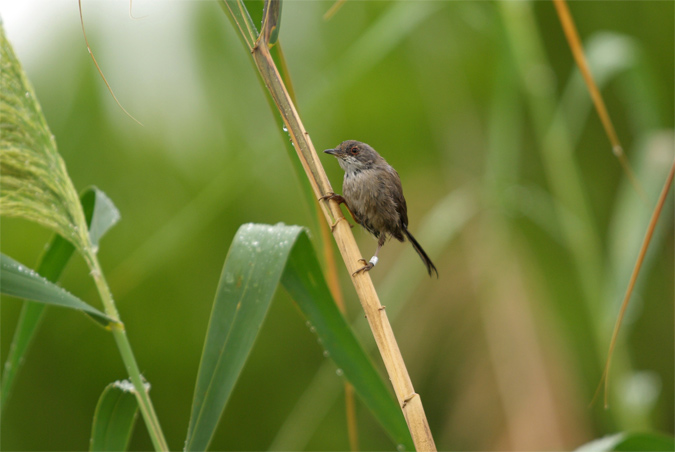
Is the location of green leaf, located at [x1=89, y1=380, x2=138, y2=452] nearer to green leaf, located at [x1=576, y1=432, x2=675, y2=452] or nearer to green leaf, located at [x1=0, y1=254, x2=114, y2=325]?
green leaf, located at [x1=0, y1=254, x2=114, y2=325]

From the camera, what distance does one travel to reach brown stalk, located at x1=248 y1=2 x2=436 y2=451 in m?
0.90

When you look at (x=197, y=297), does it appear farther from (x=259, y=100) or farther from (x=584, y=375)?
(x=584, y=375)

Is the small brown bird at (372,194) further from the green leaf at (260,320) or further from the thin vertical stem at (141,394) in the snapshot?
the thin vertical stem at (141,394)

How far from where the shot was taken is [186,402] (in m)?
3.15

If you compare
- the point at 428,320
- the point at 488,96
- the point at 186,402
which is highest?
the point at 488,96

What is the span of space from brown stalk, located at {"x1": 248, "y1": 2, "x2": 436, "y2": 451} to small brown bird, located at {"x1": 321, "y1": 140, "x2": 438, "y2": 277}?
2.40 feet

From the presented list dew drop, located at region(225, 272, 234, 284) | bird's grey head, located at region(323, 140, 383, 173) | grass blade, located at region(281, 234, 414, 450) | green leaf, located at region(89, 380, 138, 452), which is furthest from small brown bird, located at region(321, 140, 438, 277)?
green leaf, located at region(89, 380, 138, 452)

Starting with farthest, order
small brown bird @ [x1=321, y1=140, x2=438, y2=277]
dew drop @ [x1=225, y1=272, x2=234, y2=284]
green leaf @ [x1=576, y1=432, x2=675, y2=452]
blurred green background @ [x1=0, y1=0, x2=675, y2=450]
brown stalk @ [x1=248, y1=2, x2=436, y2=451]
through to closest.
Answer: blurred green background @ [x1=0, y1=0, x2=675, y2=450] < small brown bird @ [x1=321, y1=140, x2=438, y2=277] < green leaf @ [x1=576, y1=432, x2=675, y2=452] < dew drop @ [x1=225, y1=272, x2=234, y2=284] < brown stalk @ [x1=248, y1=2, x2=436, y2=451]

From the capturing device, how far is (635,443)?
1255mm

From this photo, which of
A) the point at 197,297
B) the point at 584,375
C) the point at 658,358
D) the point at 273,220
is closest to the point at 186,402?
the point at 197,297

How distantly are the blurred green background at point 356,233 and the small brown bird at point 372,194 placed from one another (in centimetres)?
95

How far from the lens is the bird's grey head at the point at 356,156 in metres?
1.86

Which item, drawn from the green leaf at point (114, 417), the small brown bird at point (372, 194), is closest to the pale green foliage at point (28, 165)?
the green leaf at point (114, 417)

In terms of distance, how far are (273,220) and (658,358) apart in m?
2.51
